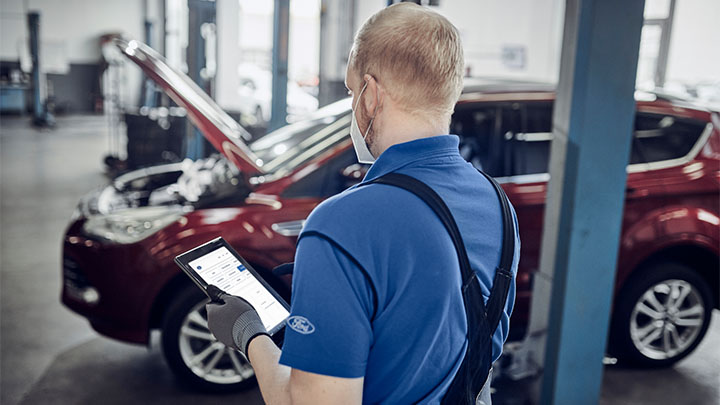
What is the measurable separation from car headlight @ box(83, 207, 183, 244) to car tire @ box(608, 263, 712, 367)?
Result: 247 cm

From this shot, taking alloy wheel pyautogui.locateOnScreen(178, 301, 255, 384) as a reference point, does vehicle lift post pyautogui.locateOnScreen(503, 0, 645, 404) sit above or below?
above

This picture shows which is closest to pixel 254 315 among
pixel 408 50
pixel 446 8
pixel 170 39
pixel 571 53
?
pixel 408 50

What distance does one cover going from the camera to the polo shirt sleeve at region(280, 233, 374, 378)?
3.15 ft

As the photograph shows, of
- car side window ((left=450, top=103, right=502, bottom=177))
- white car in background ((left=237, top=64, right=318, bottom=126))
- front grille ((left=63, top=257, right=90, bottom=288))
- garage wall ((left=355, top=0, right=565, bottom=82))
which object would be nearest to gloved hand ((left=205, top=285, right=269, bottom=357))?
front grille ((left=63, top=257, right=90, bottom=288))

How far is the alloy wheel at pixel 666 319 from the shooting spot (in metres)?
3.57

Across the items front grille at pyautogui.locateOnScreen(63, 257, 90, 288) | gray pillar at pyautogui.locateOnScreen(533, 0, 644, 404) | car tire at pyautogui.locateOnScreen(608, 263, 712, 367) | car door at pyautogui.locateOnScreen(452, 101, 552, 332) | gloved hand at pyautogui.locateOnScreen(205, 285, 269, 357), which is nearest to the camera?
gloved hand at pyautogui.locateOnScreen(205, 285, 269, 357)

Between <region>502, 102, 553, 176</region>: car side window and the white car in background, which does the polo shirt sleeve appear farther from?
the white car in background

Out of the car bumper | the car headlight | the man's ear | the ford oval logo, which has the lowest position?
the car bumper

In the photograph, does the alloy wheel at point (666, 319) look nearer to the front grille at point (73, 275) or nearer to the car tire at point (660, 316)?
the car tire at point (660, 316)

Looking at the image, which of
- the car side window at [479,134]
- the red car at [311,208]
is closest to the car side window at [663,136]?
the red car at [311,208]

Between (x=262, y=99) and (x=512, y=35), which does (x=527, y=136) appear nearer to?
(x=512, y=35)

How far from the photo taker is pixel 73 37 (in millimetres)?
18844

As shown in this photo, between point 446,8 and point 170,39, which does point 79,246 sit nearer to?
point 446,8

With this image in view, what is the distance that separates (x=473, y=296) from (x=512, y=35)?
8995mm
